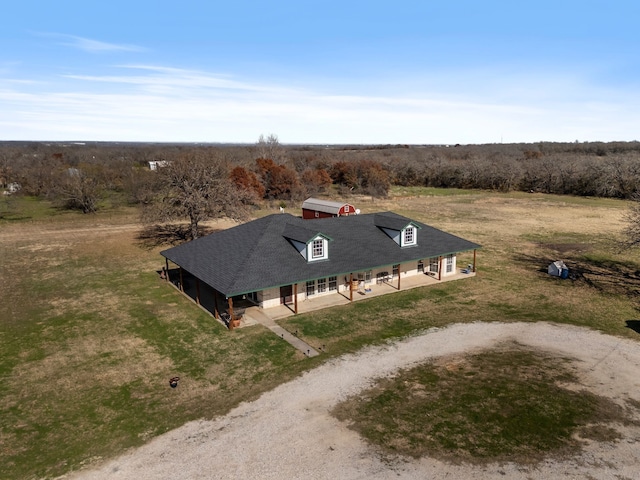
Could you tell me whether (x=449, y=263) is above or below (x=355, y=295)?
above

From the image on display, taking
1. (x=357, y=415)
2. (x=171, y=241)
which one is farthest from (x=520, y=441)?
(x=171, y=241)

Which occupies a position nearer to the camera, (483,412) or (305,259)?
(483,412)

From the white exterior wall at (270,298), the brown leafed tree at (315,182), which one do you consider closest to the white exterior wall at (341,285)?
the white exterior wall at (270,298)

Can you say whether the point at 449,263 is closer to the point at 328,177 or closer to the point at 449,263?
the point at 449,263

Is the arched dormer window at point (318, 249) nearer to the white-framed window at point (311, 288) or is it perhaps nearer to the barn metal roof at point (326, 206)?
the white-framed window at point (311, 288)

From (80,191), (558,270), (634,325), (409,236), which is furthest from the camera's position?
(80,191)

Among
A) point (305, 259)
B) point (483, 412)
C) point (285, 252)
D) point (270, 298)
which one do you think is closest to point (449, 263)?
point (305, 259)

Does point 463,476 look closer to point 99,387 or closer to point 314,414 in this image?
point 314,414

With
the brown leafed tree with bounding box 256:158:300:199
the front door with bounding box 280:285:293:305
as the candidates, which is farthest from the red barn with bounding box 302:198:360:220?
the brown leafed tree with bounding box 256:158:300:199
